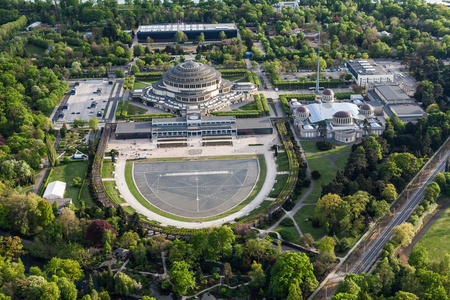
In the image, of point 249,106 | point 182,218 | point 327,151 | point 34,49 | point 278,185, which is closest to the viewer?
point 182,218

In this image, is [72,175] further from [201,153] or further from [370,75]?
[370,75]

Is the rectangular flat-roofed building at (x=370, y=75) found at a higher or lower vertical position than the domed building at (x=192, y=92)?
lower

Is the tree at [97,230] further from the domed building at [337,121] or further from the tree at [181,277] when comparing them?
the domed building at [337,121]

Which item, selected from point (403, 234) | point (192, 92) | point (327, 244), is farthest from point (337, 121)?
point (327, 244)

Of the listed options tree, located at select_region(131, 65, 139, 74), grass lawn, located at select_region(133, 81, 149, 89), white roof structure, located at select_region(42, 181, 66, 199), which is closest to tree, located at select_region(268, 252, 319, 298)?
white roof structure, located at select_region(42, 181, 66, 199)

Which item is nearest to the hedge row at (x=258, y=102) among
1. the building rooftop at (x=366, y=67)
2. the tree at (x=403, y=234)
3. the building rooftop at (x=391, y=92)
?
the building rooftop at (x=391, y=92)

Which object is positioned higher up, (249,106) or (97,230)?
(97,230)

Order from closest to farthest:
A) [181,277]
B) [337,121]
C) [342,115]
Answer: [181,277]
[342,115]
[337,121]
